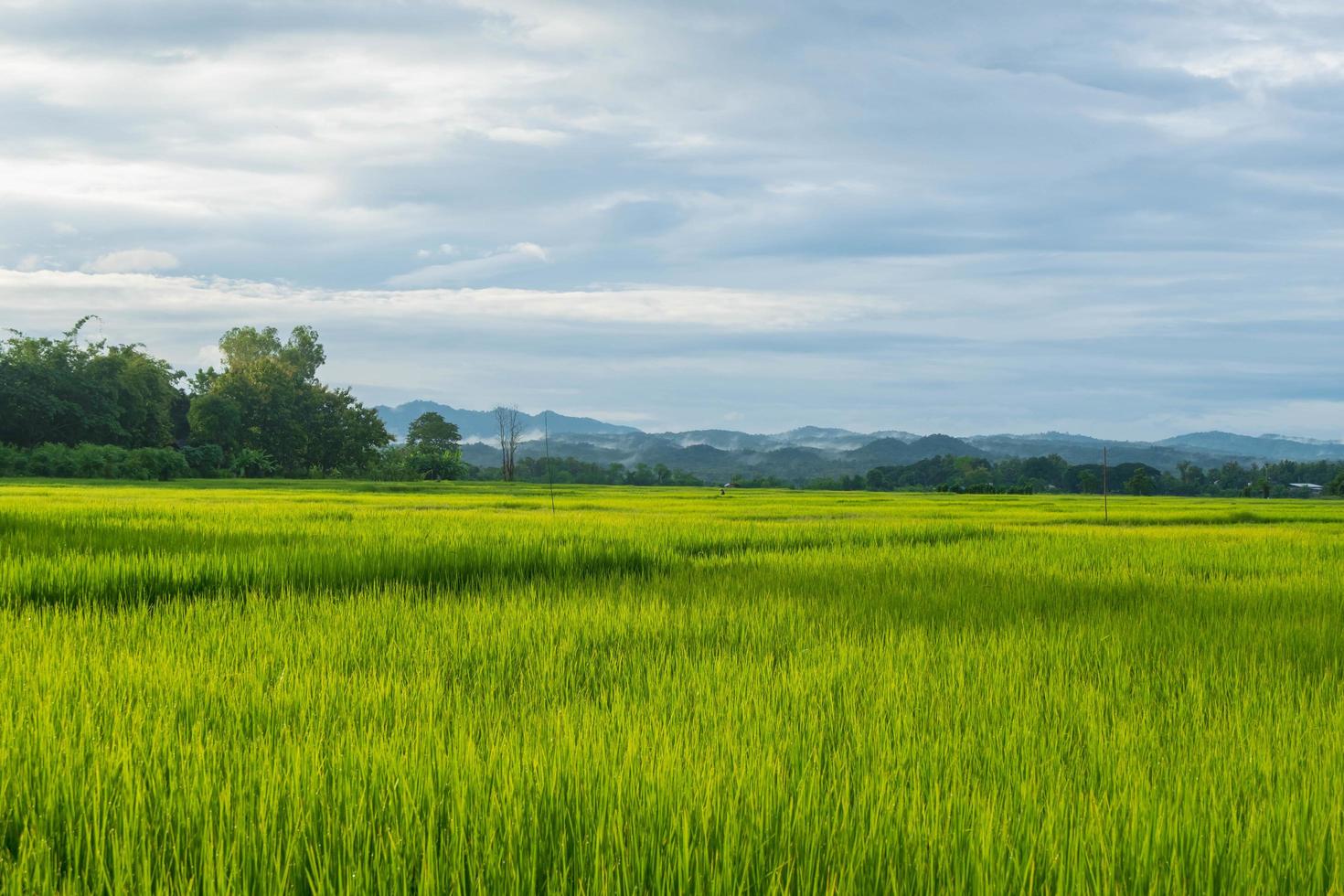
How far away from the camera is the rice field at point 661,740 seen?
1.72 metres

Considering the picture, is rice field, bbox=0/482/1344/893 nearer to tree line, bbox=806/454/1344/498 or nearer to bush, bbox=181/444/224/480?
bush, bbox=181/444/224/480

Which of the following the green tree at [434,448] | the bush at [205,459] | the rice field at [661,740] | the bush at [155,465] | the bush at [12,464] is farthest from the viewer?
the green tree at [434,448]

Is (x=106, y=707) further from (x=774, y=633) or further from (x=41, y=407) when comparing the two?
(x=41, y=407)

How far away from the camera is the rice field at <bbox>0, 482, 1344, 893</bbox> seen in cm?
172

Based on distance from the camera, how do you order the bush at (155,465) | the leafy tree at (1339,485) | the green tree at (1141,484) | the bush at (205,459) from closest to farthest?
the bush at (155,465) < the bush at (205,459) < the leafy tree at (1339,485) < the green tree at (1141,484)

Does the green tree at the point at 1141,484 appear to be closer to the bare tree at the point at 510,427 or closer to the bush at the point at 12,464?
the bare tree at the point at 510,427

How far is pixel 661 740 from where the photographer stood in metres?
2.38

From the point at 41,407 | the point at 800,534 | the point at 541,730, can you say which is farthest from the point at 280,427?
the point at 541,730

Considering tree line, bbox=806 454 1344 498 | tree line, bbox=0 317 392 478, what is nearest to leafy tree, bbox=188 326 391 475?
tree line, bbox=0 317 392 478

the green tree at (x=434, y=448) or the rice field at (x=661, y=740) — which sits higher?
the green tree at (x=434, y=448)

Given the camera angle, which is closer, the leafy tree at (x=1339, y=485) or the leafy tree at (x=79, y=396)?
the leafy tree at (x=79, y=396)

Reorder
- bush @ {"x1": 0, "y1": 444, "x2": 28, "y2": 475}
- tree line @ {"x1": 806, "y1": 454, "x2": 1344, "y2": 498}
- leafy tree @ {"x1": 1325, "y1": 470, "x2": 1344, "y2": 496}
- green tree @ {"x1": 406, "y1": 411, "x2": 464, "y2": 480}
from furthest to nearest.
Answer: tree line @ {"x1": 806, "y1": 454, "x2": 1344, "y2": 498} → leafy tree @ {"x1": 1325, "y1": 470, "x2": 1344, "y2": 496} → green tree @ {"x1": 406, "y1": 411, "x2": 464, "y2": 480} → bush @ {"x1": 0, "y1": 444, "x2": 28, "y2": 475}

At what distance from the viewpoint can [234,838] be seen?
1798 millimetres

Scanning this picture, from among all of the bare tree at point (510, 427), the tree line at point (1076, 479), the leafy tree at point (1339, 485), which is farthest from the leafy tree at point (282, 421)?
the leafy tree at point (1339, 485)
